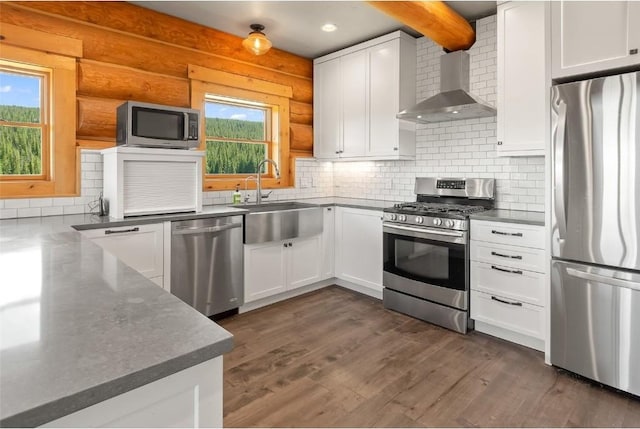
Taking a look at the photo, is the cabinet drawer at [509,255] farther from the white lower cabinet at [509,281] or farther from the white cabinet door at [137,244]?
the white cabinet door at [137,244]

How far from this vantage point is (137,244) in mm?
2887

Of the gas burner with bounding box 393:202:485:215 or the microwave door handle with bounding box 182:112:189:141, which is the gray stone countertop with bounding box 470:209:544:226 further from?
the microwave door handle with bounding box 182:112:189:141

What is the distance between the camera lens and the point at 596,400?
2.24m

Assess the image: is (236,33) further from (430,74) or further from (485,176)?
(485,176)

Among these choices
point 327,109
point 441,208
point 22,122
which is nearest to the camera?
point 22,122

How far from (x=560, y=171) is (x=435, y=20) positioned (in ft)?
4.98

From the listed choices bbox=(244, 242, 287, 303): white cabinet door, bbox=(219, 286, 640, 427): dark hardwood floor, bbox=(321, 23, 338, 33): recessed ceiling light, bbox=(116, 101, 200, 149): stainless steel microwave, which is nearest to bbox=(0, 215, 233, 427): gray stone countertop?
bbox=(219, 286, 640, 427): dark hardwood floor

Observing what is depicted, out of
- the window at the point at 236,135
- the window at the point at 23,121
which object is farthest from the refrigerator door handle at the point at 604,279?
the window at the point at 23,121

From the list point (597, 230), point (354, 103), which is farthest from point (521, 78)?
point (354, 103)

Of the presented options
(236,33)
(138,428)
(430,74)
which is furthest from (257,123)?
(138,428)

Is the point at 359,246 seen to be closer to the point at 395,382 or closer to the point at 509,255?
the point at 509,255

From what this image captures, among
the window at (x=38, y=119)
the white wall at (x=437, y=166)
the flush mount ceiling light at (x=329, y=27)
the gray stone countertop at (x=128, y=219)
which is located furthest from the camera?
the flush mount ceiling light at (x=329, y=27)

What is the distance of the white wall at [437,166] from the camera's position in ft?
10.6

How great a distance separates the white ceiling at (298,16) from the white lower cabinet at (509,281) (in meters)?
1.98
